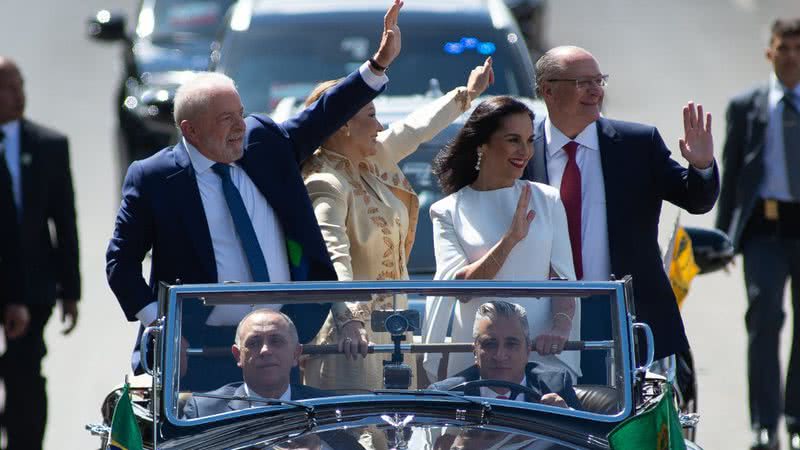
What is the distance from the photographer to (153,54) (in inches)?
601

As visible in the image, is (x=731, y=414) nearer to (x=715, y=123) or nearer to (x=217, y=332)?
(x=217, y=332)

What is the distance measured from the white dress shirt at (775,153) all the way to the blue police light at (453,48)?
6.02ft

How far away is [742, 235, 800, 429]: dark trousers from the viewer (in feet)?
28.0

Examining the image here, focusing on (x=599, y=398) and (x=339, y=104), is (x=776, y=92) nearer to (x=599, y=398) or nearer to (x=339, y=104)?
(x=339, y=104)

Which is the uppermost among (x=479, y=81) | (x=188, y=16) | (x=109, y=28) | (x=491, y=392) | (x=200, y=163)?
(x=188, y=16)

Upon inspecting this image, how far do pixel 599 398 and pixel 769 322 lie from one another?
12.9ft

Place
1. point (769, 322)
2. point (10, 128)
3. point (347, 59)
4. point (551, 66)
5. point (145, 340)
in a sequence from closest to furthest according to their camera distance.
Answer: point (145, 340) → point (551, 66) → point (10, 128) → point (769, 322) → point (347, 59)

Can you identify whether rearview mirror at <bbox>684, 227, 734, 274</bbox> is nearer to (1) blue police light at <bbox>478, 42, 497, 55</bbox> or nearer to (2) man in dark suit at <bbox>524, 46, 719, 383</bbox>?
(2) man in dark suit at <bbox>524, 46, 719, 383</bbox>

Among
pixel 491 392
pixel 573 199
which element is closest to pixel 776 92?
pixel 573 199

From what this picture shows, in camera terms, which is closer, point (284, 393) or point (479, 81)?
point (284, 393)

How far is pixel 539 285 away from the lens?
16.2ft

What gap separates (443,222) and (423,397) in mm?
1234

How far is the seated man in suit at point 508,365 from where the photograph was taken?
4.89 meters

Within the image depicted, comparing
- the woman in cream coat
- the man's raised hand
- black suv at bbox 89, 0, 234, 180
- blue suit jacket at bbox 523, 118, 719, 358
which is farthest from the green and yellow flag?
black suv at bbox 89, 0, 234, 180
